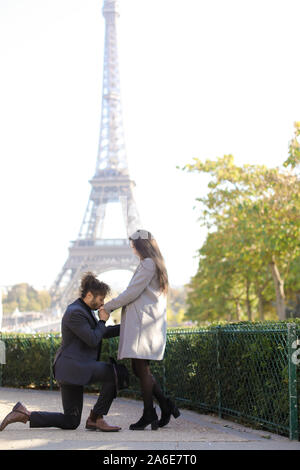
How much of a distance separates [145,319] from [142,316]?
38 mm

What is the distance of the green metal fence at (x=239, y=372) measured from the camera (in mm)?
5610

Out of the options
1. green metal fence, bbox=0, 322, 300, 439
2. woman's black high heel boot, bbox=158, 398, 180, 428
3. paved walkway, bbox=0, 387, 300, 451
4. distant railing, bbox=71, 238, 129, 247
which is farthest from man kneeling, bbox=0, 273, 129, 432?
distant railing, bbox=71, 238, 129, 247

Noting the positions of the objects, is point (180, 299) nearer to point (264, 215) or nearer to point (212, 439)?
point (264, 215)

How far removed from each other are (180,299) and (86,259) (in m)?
42.4

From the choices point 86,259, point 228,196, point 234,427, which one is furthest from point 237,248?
point 86,259

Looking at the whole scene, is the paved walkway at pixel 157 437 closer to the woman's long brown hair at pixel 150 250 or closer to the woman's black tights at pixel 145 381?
the woman's black tights at pixel 145 381

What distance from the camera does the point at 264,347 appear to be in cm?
601

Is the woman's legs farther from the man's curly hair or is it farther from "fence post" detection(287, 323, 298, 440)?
"fence post" detection(287, 323, 298, 440)

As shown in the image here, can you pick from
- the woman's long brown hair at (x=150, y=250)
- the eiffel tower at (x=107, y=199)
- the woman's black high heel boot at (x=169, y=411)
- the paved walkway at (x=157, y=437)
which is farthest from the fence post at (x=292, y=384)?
the eiffel tower at (x=107, y=199)

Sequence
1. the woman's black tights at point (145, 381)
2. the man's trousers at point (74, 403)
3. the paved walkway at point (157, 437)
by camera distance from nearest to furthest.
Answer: the paved walkway at point (157, 437) → the man's trousers at point (74, 403) → the woman's black tights at point (145, 381)

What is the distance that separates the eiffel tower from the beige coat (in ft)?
171

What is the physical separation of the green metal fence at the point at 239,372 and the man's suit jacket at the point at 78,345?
143 centimetres

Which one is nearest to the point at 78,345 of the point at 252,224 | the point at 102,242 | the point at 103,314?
the point at 103,314
